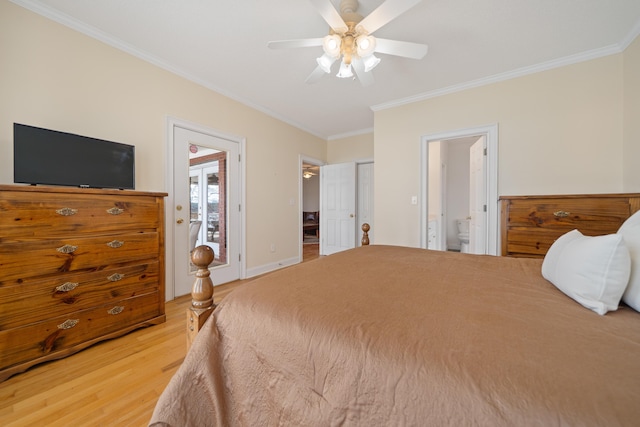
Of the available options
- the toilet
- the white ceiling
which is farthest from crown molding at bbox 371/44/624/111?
the toilet

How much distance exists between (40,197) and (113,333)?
1.07 m

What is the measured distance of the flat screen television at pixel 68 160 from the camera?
1.55m

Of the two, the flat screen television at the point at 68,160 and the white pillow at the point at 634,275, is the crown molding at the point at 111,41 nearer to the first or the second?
the flat screen television at the point at 68,160

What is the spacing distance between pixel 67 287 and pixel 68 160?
3.00 feet

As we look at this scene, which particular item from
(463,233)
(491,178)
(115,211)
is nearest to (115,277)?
(115,211)

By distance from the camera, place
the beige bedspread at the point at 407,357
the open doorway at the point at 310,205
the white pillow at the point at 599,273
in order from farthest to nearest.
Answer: the open doorway at the point at 310,205, the white pillow at the point at 599,273, the beige bedspread at the point at 407,357

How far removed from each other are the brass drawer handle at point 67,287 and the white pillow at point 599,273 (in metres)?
2.67

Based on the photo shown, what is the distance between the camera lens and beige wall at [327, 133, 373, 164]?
4609 mm

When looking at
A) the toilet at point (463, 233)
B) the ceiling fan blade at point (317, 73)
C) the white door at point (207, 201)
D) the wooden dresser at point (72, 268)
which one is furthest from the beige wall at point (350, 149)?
the wooden dresser at point (72, 268)

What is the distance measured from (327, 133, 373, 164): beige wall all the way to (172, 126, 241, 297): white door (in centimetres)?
230

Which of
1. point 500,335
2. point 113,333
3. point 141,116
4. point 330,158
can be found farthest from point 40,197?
point 330,158

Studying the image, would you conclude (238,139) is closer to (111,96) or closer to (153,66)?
(153,66)

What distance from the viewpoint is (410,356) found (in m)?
0.56

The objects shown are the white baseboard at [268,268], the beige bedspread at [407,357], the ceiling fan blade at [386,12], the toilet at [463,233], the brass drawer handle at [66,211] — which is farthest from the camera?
the toilet at [463,233]
